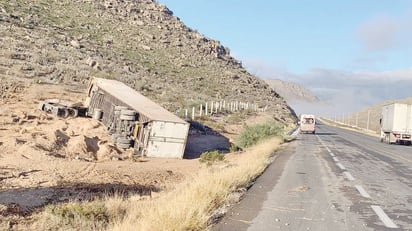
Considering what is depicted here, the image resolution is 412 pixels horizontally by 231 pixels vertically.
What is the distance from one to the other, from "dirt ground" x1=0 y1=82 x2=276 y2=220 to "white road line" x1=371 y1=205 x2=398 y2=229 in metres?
6.23

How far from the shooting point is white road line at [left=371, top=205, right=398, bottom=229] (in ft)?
27.4

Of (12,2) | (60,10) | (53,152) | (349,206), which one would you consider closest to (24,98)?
(53,152)

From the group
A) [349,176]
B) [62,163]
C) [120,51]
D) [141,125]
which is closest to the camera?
[349,176]

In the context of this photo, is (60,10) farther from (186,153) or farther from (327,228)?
(327,228)

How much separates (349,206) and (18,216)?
6697mm

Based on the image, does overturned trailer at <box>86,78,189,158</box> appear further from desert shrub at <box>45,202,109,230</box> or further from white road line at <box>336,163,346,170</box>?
desert shrub at <box>45,202,109,230</box>

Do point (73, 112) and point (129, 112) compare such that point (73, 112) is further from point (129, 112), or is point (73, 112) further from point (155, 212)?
point (155, 212)

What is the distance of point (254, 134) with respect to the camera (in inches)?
1227

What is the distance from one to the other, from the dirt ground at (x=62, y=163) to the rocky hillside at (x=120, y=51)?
647 centimetres

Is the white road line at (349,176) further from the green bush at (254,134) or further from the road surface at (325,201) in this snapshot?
the green bush at (254,134)

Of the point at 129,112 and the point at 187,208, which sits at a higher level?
the point at 129,112

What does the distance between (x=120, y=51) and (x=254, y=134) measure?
3519 cm

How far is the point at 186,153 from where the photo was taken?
24.8 metres

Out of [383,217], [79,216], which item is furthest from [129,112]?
[383,217]
